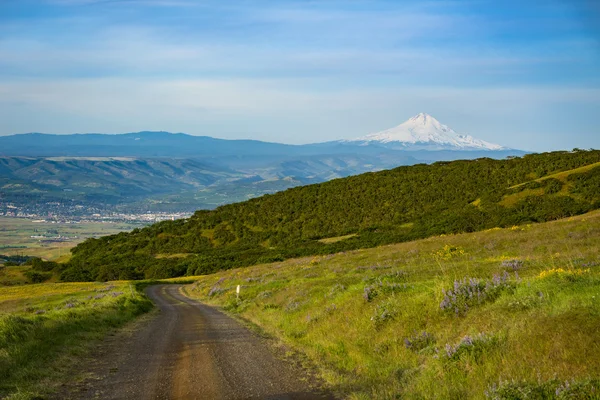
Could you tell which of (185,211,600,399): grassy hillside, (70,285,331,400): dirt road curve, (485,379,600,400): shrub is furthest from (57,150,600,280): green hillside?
(485,379,600,400): shrub

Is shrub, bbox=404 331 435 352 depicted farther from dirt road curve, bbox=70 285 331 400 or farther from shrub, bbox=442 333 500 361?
dirt road curve, bbox=70 285 331 400

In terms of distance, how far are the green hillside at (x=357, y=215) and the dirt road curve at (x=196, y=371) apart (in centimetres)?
4288

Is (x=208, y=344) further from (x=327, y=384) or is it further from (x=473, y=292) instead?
(x=473, y=292)

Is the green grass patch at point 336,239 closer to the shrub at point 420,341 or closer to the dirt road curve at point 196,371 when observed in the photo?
the dirt road curve at point 196,371

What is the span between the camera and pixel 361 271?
92.5 ft

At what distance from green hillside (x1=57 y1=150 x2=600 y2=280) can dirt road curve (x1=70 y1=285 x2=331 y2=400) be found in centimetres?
4288

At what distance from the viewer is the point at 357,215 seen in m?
83.1

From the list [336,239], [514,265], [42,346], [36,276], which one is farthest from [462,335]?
[36,276]

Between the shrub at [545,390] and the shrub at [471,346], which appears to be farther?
the shrub at [471,346]

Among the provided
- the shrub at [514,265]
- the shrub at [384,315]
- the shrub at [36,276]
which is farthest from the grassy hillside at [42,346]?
the shrub at [36,276]

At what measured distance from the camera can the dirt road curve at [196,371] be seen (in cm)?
1008

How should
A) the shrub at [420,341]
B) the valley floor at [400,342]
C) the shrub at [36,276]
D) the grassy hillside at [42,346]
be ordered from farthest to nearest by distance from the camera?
1. the shrub at [36,276]
2. the shrub at [420,341]
3. the grassy hillside at [42,346]
4. the valley floor at [400,342]

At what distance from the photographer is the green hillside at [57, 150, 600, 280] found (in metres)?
56.9

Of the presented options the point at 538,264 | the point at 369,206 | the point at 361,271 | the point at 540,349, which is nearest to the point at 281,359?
the point at 540,349
